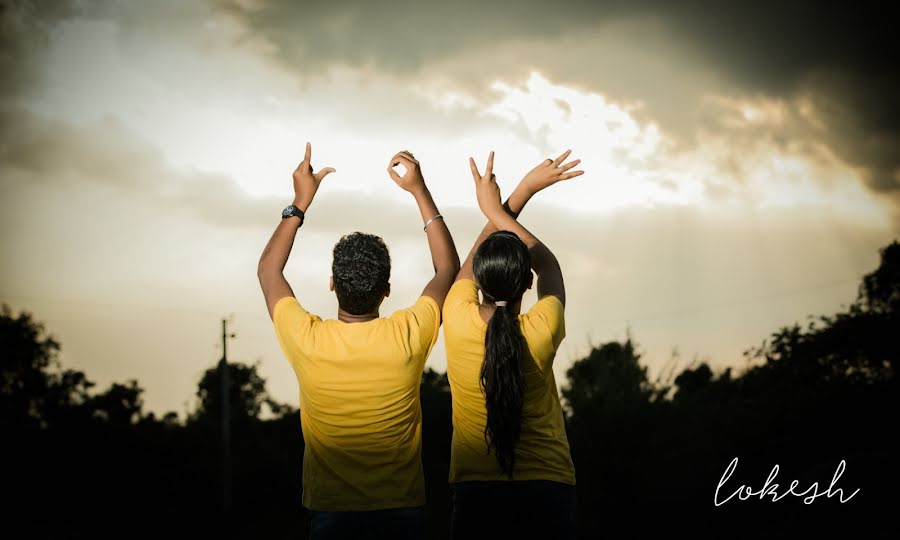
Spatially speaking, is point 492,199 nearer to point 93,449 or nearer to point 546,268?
point 546,268

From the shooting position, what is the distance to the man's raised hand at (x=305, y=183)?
3.21 meters

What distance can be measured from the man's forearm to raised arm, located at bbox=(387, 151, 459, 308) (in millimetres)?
555

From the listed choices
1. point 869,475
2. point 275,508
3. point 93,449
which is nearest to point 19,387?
point 93,449

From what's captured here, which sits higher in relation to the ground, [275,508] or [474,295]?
[474,295]

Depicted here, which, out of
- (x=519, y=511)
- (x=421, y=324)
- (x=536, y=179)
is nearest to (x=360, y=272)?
(x=421, y=324)

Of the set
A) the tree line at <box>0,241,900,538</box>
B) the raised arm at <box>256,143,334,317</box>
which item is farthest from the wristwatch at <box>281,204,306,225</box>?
the tree line at <box>0,241,900,538</box>

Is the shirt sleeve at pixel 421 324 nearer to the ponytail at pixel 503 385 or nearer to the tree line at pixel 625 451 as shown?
the ponytail at pixel 503 385

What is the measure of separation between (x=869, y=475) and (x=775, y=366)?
15.0 meters

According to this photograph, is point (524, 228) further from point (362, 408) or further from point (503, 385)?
point (362, 408)

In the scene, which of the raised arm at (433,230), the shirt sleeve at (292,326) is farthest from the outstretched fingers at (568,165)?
the shirt sleeve at (292,326)

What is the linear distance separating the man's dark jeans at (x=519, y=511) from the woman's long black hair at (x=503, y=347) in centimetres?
9

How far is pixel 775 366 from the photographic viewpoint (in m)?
22.9

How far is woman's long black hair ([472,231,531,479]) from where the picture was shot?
2.65m

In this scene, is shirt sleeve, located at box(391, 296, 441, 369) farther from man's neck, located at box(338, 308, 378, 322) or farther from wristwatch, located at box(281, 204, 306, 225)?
wristwatch, located at box(281, 204, 306, 225)
